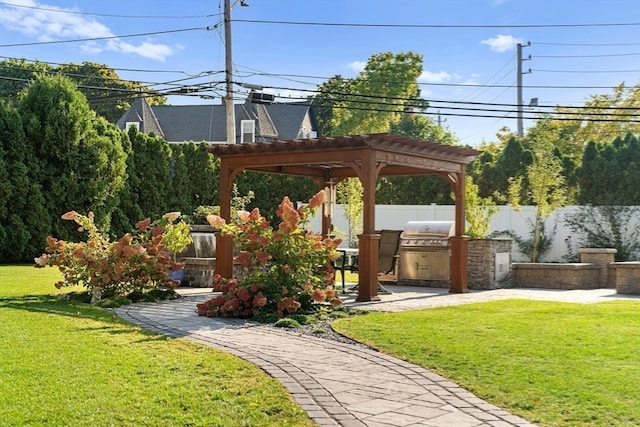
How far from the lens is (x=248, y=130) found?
37.2 m

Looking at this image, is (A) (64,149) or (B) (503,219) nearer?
(A) (64,149)

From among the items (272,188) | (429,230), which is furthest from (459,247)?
(272,188)

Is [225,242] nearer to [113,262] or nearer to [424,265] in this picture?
[113,262]

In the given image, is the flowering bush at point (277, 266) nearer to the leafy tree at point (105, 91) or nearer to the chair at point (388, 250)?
the chair at point (388, 250)

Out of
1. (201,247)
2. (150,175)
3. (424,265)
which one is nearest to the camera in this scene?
(201,247)

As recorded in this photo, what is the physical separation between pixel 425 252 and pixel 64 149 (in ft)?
30.6

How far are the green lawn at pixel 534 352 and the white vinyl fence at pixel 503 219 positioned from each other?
353 inches

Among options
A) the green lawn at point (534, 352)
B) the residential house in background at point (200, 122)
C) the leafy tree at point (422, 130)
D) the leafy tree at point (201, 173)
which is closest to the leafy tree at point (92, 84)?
the residential house in background at point (200, 122)

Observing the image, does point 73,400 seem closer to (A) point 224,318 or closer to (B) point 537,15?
(A) point 224,318

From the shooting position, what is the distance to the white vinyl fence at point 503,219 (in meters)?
19.8

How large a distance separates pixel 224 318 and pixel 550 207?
10865 millimetres

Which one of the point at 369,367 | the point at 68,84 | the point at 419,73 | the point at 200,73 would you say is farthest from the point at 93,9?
the point at 419,73

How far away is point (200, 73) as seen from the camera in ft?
83.4

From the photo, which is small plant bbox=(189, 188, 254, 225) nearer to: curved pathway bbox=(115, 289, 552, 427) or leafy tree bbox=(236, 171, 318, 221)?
leafy tree bbox=(236, 171, 318, 221)
